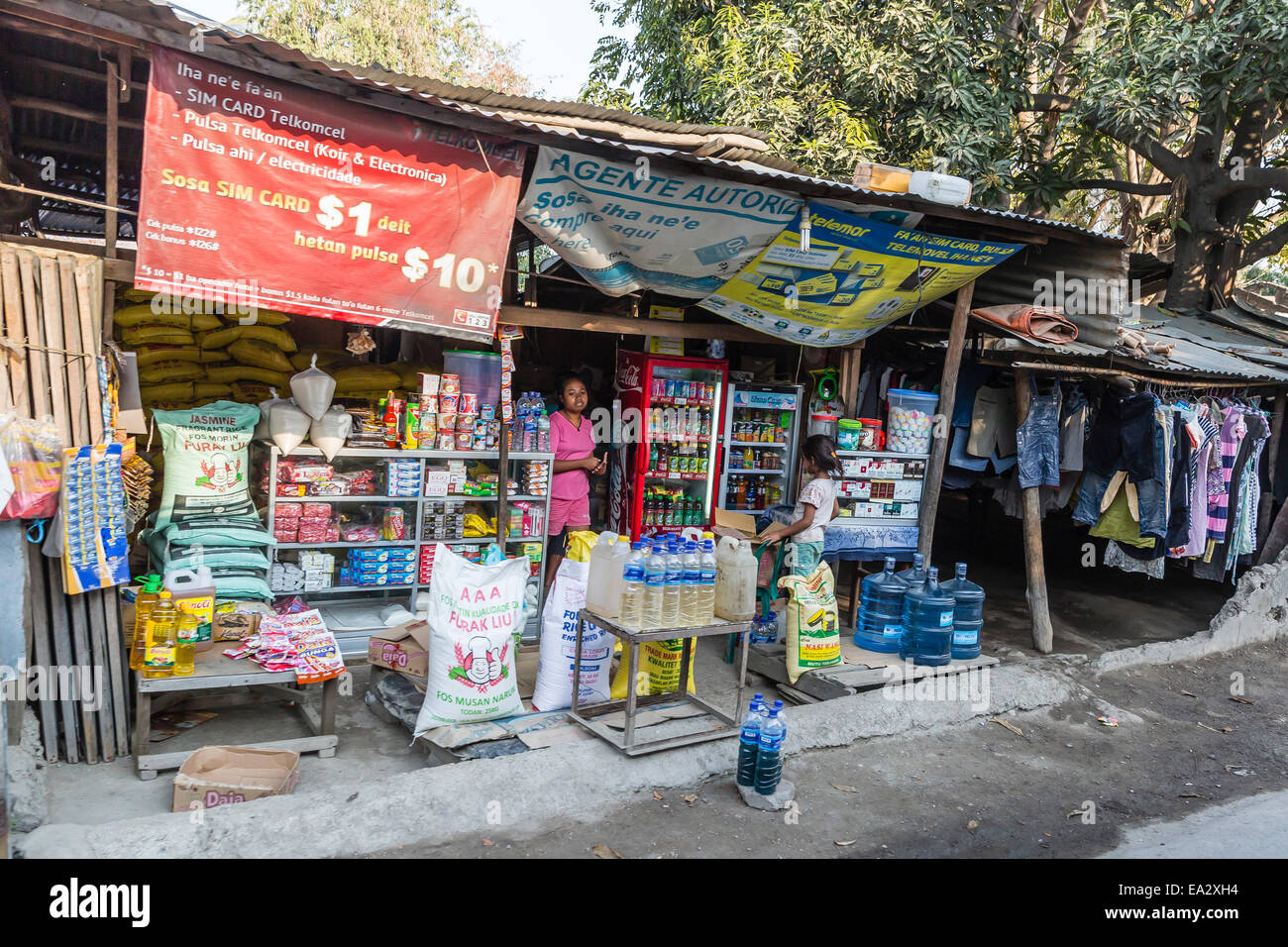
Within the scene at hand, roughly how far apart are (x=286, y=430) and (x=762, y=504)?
467cm

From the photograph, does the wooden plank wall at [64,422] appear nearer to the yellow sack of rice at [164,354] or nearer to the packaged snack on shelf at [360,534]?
the packaged snack on shelf at [360,534]

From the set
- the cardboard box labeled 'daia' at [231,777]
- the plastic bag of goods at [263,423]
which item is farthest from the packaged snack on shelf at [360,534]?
the cardboard box labeled 'daia' at [231,777]

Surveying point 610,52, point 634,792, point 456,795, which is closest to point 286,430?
point 456,795

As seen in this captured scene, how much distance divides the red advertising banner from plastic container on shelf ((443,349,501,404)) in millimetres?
1457

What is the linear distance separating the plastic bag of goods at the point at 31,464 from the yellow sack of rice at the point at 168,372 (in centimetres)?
238

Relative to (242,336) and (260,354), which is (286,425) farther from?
(242,336)

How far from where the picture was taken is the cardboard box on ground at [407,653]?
545 centimetres

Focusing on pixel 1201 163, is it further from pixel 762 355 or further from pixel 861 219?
pixel 861 219

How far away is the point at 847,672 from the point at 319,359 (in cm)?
479

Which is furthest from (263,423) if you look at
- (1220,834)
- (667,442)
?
(1220,834)

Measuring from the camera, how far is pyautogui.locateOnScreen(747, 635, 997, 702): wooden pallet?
6180 mm

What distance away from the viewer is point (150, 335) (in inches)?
255

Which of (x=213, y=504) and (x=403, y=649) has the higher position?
(x=213, y=504)

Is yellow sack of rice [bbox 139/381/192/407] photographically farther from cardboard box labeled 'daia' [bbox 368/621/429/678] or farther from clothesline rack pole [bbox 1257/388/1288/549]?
clothesline rack pole [bbox 1257/388/1288/549]
